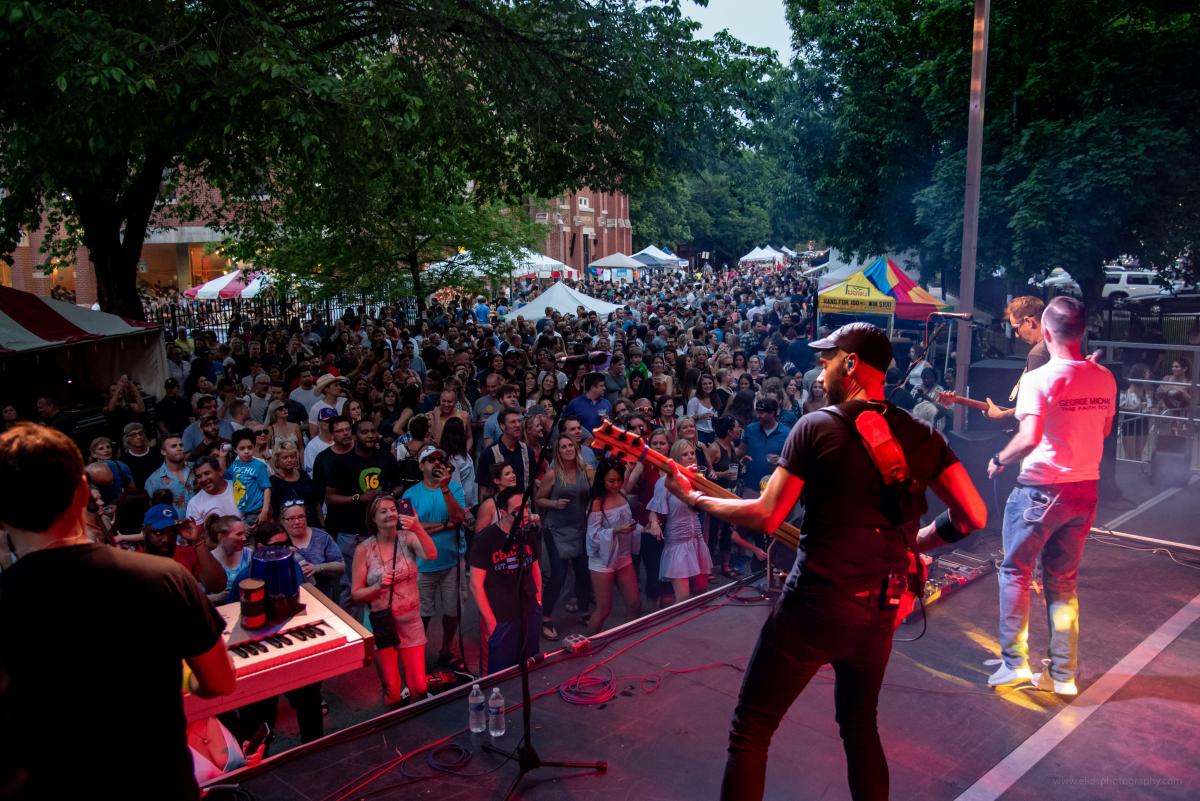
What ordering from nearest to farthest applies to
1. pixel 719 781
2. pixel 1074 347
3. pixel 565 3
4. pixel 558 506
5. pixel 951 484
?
pixel 951 484
pixel 719 781
pixel 1074 347
pixel 558 506
pixel 565 3

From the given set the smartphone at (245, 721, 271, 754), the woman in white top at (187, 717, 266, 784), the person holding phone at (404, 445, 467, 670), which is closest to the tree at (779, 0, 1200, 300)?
the person holding phone at (404, 445, 467, 670)

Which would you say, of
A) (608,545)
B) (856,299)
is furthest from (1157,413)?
(608,545)

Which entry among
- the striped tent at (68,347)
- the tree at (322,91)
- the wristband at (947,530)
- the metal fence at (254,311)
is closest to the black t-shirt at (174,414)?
the striped tent at (68,347)

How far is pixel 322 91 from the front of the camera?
9.12 meters

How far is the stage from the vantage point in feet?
13.2

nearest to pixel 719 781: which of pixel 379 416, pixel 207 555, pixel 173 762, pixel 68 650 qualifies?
pixel 173 762

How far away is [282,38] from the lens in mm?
9766

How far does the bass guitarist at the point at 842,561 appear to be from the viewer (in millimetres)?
3127

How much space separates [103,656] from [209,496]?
16.4 ft

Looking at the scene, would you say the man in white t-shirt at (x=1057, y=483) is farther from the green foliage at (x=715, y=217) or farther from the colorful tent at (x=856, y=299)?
the green foliage at (x=715, y=217)

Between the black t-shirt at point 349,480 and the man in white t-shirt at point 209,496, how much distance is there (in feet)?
2.71

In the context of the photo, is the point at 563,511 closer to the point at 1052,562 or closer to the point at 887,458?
the point at 1052,562

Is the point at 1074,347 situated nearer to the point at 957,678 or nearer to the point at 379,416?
the point at 957,678

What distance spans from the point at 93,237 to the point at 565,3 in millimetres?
7680
